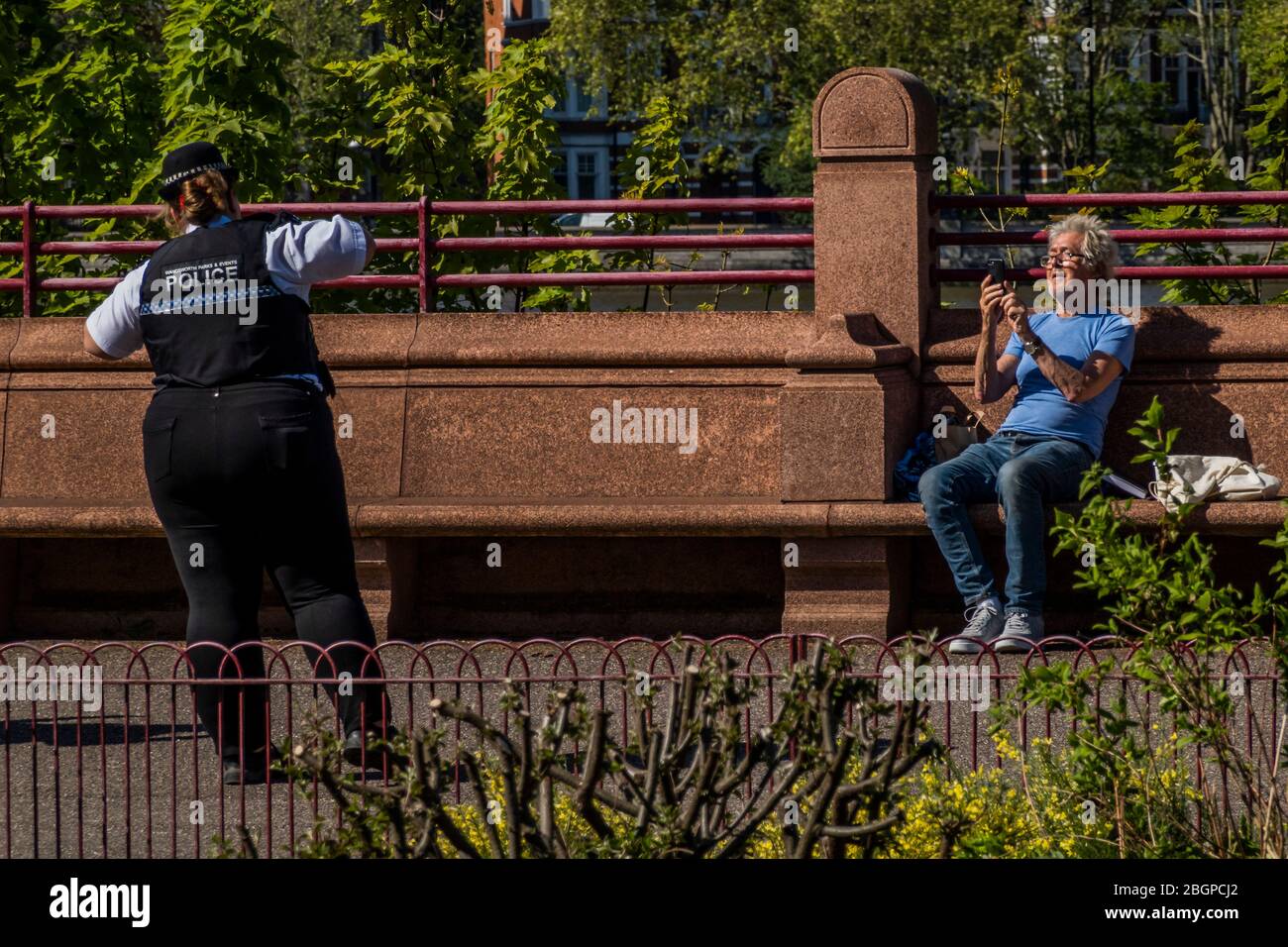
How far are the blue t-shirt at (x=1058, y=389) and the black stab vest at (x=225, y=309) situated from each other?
337cm

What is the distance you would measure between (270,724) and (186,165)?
5.87 feet

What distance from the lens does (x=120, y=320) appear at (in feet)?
22.3

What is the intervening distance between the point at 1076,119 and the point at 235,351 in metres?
42.7

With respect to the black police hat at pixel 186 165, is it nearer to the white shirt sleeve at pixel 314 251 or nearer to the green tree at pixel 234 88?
the white shirt sleeve at pixel 314 251

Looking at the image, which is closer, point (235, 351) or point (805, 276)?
point (235, 351)

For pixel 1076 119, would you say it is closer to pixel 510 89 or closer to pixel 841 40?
pixel 841 40

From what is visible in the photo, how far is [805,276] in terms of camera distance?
31.6 feet

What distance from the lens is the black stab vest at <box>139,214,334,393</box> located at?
654cm

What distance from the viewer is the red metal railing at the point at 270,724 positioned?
570 cm

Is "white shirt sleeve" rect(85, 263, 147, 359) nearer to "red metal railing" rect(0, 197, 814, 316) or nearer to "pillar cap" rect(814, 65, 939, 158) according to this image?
"red metal railing" rect(0, 197, 814, 316)

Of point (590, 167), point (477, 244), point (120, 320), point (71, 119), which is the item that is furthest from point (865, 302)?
point (590, 167)

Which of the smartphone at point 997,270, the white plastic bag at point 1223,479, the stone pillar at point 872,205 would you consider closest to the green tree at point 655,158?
the stone pillar at point 872,205

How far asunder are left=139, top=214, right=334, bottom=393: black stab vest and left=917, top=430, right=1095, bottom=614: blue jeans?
3025 mm
